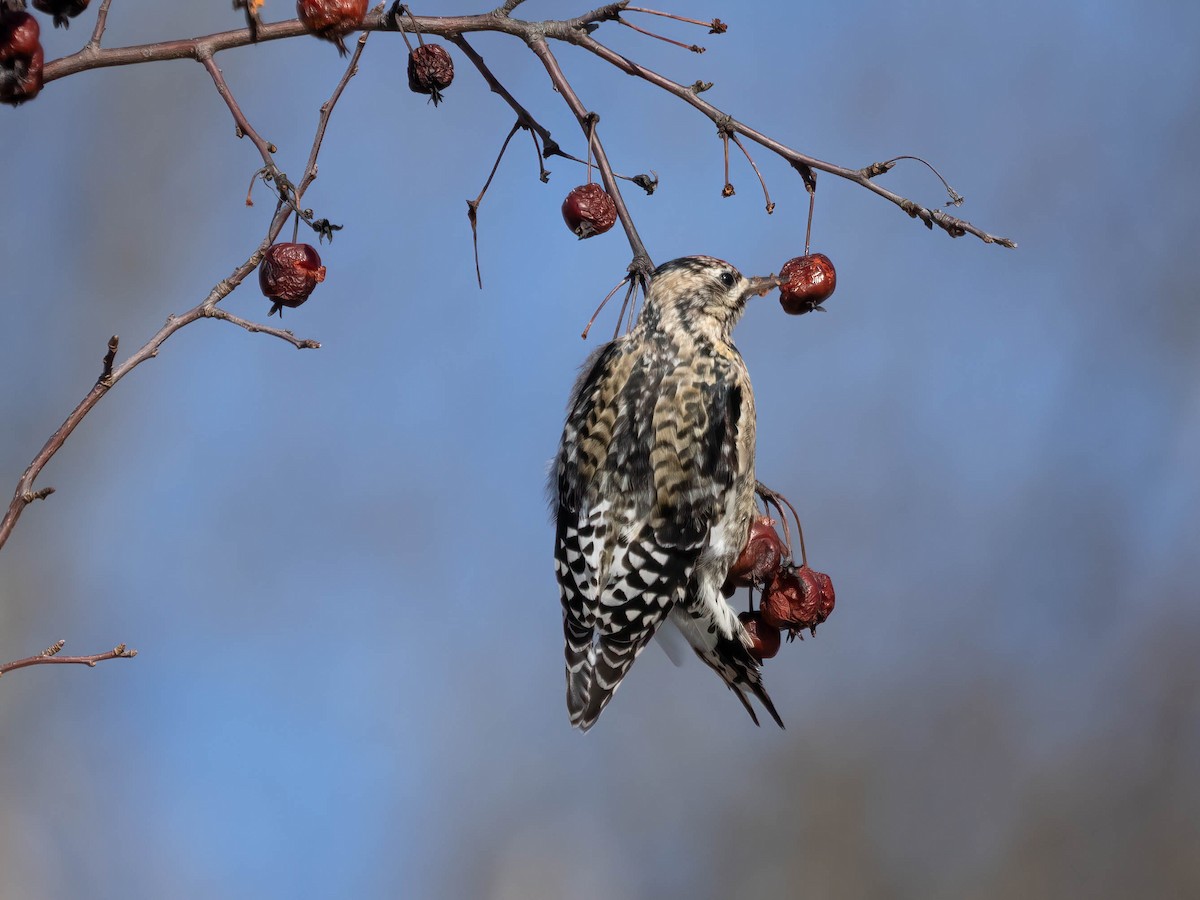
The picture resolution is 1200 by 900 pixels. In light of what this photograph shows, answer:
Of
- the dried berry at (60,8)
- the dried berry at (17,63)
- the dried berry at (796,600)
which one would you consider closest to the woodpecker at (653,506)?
the dried berry at (796,600)

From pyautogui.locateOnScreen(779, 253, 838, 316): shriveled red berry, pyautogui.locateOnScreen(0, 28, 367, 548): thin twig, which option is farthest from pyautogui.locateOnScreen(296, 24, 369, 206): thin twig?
pyautogui.locateOnScreen(779, 253, 838, 316): shriveled red berry

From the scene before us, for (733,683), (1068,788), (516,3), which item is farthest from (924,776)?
(516,3)

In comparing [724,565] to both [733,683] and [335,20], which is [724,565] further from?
[335,20]

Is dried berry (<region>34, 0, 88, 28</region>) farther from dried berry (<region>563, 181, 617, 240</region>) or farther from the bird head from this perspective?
the bird head

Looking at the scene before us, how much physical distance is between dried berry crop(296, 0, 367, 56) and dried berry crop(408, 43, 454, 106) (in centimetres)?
27

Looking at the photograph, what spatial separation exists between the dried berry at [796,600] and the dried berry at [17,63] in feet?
6.51

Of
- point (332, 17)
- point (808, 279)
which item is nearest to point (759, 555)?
point (808, 279)

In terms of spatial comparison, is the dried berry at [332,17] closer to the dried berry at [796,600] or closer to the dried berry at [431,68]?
the dried berry at [431,68]

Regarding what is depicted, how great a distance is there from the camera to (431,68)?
2.49 m

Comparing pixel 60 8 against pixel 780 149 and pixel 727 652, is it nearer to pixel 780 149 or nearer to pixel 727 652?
pixel 780 149

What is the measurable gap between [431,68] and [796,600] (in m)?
1.52

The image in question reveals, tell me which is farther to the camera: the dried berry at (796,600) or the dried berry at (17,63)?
the dried berry at (796,600)

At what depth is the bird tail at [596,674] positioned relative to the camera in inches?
130

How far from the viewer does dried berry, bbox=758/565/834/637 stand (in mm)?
3070
